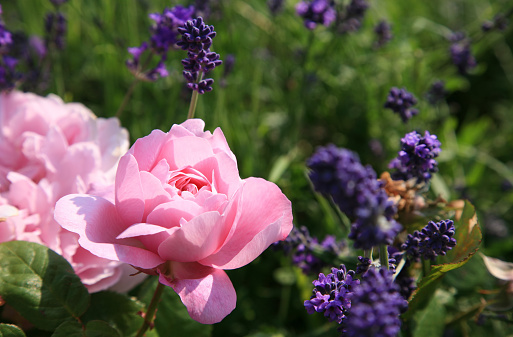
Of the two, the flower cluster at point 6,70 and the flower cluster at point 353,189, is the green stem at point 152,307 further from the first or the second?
the flower cluster at point 6,70

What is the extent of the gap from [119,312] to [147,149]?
22cm

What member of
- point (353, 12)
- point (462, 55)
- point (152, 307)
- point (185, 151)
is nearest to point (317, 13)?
point (353, 12)

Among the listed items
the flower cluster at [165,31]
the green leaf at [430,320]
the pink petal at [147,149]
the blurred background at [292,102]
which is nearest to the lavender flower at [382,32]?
the blurred background at [292,102]

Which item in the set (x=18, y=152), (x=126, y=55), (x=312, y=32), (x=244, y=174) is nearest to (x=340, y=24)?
(x=312, y=32)

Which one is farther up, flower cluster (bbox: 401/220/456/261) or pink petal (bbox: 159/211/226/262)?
flower cluster (bbox: 401/220/456/261)

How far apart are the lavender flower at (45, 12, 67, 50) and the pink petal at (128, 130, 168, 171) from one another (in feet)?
1.59

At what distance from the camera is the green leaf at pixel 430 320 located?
0.62m

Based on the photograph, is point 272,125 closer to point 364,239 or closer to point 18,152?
point 18,152

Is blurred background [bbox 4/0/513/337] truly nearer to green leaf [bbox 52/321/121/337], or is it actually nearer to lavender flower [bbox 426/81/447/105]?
lavender flower [bbox 426/81/447/105]

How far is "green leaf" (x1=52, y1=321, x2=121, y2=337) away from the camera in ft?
1.63

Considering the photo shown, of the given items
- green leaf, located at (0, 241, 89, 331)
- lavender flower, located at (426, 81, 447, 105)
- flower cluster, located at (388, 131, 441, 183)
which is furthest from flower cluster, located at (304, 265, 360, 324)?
lavender flower, located at (426, 81, 447, 105)

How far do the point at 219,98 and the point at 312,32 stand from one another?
0.22 metres

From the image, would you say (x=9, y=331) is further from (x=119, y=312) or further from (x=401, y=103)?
(x=401, y=103)

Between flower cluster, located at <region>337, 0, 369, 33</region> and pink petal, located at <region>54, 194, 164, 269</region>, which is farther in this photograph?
flower cluster, located at <region>337, 0, 369, 33</region>
